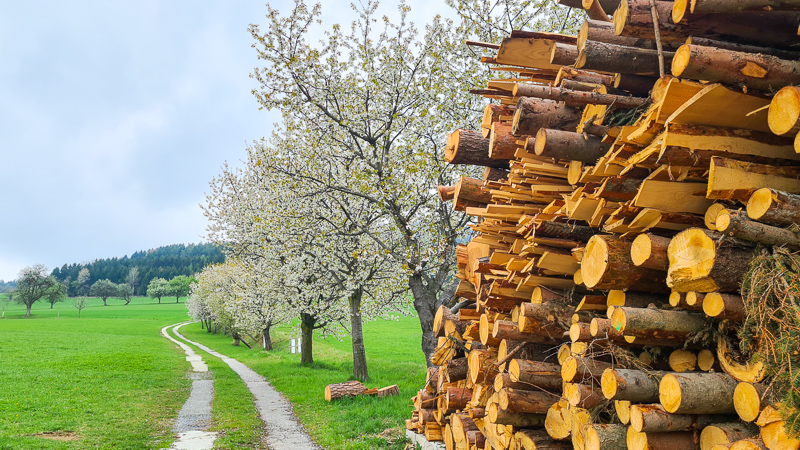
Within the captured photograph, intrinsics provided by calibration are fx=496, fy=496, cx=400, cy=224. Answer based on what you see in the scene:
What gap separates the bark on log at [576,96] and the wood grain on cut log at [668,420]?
2049mm

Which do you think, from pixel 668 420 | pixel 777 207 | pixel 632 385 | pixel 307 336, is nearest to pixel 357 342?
pixel 307 336

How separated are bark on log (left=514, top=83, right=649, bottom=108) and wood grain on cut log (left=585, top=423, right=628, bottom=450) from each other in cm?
222

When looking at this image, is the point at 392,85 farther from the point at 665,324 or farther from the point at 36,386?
the point at 36,386

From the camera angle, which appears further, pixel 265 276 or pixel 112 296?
pixel 112 296

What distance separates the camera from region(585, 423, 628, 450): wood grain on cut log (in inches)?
125

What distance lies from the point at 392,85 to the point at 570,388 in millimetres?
9859

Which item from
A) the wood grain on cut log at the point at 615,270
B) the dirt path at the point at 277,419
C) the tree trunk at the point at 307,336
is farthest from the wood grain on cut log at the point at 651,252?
the tree trunk at the point at 307,336

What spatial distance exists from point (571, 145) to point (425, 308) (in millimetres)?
7567

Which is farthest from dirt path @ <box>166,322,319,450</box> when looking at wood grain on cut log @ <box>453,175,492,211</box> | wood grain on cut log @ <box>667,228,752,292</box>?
wood grain on cut log @ <box>667,228,752,292</box>

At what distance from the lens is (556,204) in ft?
13.5

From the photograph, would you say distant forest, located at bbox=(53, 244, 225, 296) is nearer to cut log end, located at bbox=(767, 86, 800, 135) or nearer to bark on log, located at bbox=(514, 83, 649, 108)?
bark on log, located at bbox=(514, 83, 649, 108)

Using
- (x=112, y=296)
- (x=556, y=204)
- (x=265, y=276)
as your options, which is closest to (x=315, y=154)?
(x=556, y=204)

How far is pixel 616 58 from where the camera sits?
3.47 metres

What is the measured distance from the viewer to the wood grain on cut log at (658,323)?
9.72ft
